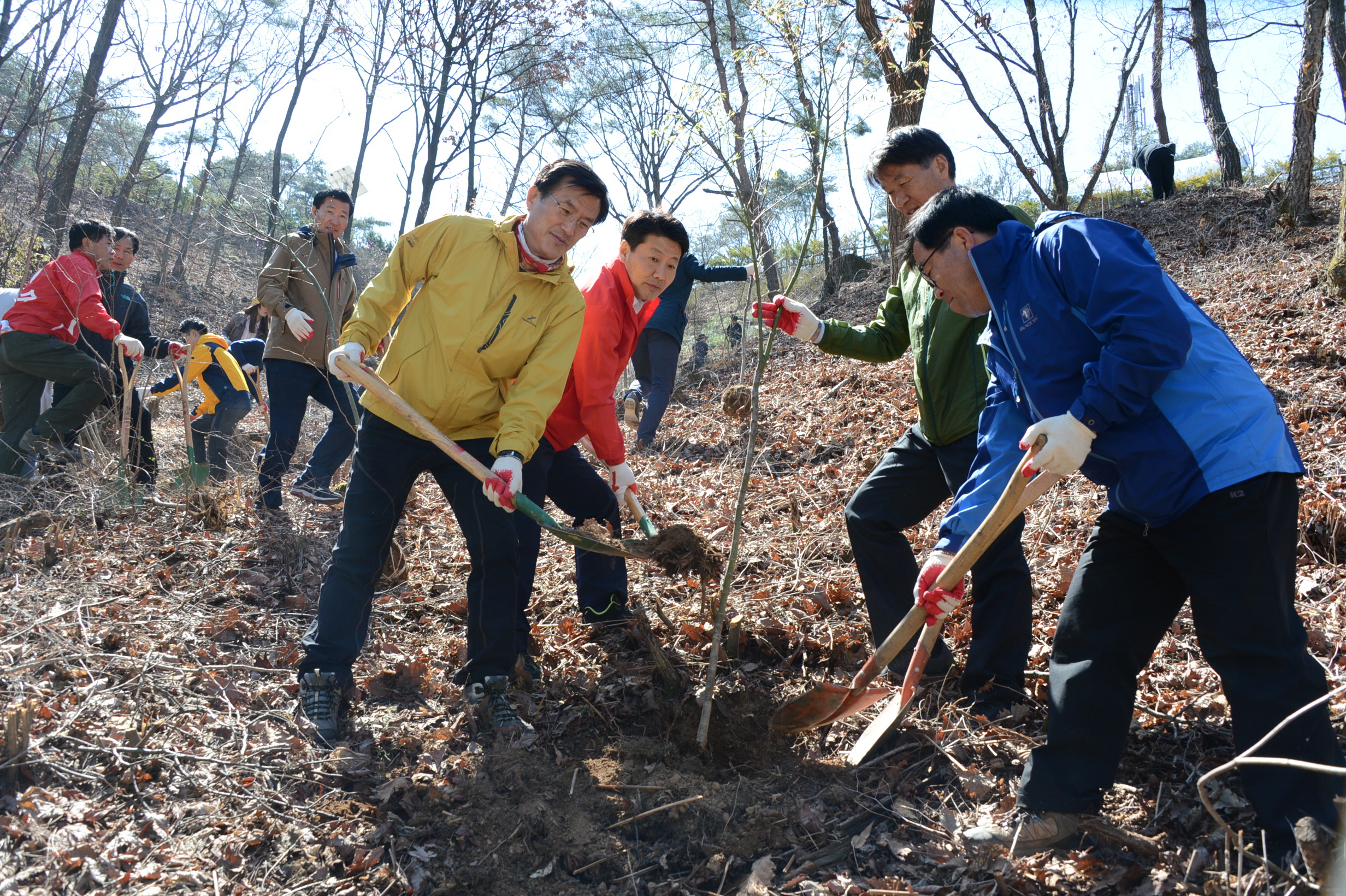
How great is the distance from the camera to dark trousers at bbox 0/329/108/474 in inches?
217

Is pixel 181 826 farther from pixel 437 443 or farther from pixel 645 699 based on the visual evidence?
pixel 645 699

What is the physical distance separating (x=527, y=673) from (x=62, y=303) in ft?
15.4

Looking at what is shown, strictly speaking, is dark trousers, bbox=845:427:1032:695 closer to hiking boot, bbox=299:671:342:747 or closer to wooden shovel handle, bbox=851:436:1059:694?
wooden shovel handle, bbox=851:436:1059:694

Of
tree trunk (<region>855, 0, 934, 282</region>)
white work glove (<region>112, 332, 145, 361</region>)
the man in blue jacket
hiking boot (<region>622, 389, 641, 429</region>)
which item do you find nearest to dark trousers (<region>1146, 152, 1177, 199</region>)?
tree trunk (<region>855, 0, 934, 282</region>)

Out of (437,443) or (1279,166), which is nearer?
(437,443)

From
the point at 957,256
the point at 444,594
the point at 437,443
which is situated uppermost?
the point at 957,256

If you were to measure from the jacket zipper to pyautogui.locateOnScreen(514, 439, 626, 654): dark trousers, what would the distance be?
624mm

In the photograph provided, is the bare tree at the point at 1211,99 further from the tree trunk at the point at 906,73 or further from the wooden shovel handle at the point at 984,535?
the wooden shovel handle at the point at 984,535

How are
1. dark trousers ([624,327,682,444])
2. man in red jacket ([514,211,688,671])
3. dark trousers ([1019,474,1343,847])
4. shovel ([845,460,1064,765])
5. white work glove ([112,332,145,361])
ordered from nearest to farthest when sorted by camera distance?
dark trousers ([1019,474,1343,847]) < shovel ([845,460,1064,765]) < man in red jacket ([514,211,688,671]) < white work glove ([112,332,145,361]) < dark trousers ([624,327,682,444])

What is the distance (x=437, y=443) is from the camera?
290cm

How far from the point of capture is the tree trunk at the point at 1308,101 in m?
8.11

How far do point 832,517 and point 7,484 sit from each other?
217 inches

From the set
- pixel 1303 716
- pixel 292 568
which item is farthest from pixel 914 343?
pixel 292 568

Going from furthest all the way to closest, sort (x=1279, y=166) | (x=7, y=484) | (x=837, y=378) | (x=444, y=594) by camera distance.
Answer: (x=1279, y=166), (x=837, y=378), (x=7, y=484), (x=444, y=594)
